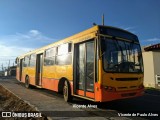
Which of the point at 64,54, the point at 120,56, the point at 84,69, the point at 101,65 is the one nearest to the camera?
the point at 101,65

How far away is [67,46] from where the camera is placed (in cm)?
1065

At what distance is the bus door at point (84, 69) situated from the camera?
852 centimetres

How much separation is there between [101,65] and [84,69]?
1408mm

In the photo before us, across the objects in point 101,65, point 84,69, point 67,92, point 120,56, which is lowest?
point 67,92

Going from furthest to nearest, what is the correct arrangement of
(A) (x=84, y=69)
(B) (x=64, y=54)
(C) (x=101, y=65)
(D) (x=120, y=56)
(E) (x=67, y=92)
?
Answer: (B) (x=64, y=54) < (E) (x=67, y=92) < (A) (x=84, y=69) < (D) (x=120, y=56) < (C) (x=101, y=65)

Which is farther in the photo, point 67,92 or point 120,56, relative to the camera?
point 67,92

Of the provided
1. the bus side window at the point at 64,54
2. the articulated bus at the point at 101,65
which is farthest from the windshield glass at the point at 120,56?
the bus side window at the point at 64,54

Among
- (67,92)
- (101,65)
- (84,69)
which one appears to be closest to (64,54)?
(67,92)

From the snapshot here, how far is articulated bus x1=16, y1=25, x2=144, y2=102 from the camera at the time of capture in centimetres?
787

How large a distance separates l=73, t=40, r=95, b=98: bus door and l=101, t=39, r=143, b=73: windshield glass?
0.64 m

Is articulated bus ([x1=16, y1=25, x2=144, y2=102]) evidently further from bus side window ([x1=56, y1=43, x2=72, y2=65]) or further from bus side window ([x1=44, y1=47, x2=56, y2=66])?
bus side window ([x1=44, y1=47, x2=56, y2=66])

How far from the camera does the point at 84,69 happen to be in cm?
908

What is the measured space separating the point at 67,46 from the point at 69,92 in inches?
90.3

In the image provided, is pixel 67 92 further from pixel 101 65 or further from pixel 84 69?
pixel 101 65
